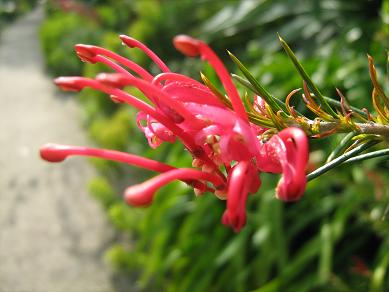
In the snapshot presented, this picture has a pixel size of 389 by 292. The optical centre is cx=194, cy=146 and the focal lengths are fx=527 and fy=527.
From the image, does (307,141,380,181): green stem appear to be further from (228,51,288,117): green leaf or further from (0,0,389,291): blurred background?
(0,0,389,291): blurred background

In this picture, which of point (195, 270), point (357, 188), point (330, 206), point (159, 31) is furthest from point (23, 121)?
point (357, 188)

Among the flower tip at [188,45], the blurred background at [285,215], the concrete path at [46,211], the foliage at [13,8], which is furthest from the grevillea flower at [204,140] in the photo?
the foliage at [13,8]

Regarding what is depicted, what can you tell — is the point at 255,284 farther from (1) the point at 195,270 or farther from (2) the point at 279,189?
(2) the point at 279,189

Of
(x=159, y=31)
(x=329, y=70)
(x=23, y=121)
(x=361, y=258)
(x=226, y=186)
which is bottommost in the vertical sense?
(x=23, y=121)

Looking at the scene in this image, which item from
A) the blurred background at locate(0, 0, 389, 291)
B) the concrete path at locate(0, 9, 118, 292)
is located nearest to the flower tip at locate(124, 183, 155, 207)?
the blurred background at locate(0, 0, 389, 291)

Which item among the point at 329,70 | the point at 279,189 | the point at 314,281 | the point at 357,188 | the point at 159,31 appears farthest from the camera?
the point at 159,31

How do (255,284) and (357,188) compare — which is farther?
(255,284)
